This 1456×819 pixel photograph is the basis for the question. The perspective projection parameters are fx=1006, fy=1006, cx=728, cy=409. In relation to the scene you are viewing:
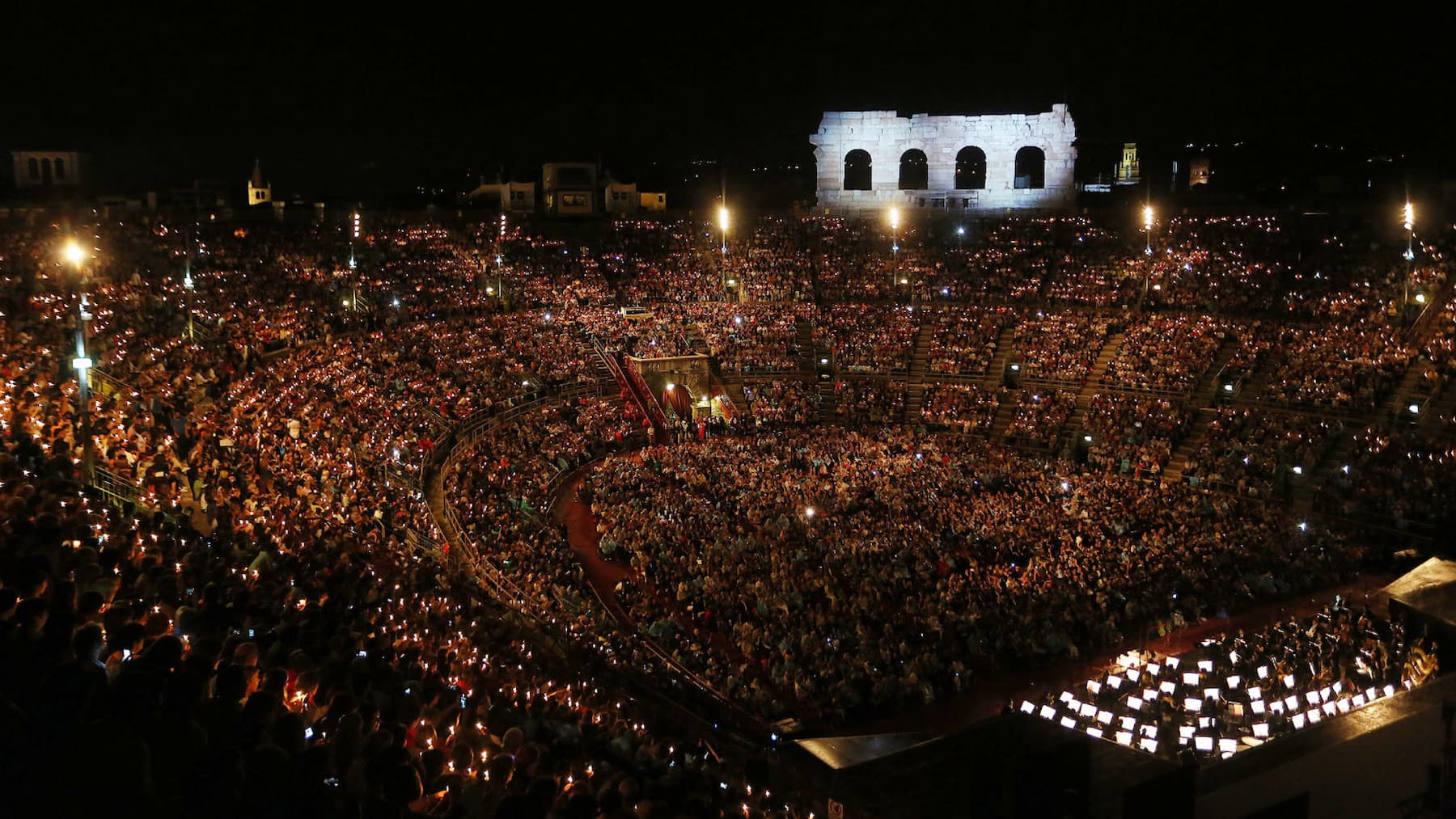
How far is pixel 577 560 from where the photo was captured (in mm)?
19922

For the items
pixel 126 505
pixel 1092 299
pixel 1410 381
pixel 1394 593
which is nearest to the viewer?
pixel 126 505

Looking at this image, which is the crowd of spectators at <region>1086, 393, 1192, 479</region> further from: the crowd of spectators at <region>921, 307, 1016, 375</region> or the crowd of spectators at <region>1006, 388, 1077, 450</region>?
the crowd of spectators at <region>921, 307, 1016, 375</region>

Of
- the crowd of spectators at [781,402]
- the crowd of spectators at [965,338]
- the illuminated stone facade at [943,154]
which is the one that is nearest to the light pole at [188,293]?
the crowd of spectators at [781,402]

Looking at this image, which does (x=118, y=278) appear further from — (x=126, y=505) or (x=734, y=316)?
(x=734, y=316)

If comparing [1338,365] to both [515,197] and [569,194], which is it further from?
[515,197]

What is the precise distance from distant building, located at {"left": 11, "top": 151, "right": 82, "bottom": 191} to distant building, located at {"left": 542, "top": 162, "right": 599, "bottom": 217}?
63.8 feet

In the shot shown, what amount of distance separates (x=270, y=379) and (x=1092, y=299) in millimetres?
26562

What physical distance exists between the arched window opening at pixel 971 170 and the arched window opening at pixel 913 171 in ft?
5.68

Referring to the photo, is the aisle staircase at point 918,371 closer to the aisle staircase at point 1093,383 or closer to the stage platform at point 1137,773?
the aisle staircase at point 1093,383

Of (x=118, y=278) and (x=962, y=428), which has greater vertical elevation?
(x=118, y=278)

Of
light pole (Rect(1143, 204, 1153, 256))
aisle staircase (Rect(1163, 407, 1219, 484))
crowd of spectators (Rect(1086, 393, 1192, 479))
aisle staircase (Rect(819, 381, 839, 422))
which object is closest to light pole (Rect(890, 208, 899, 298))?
aisle staircase (Rect(819, 381, 839, 422))

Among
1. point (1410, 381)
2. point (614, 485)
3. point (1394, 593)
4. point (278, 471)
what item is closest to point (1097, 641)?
point (1394, 593)

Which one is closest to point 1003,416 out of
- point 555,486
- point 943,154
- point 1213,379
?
point 1213,379

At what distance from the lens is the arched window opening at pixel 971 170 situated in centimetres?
5115
